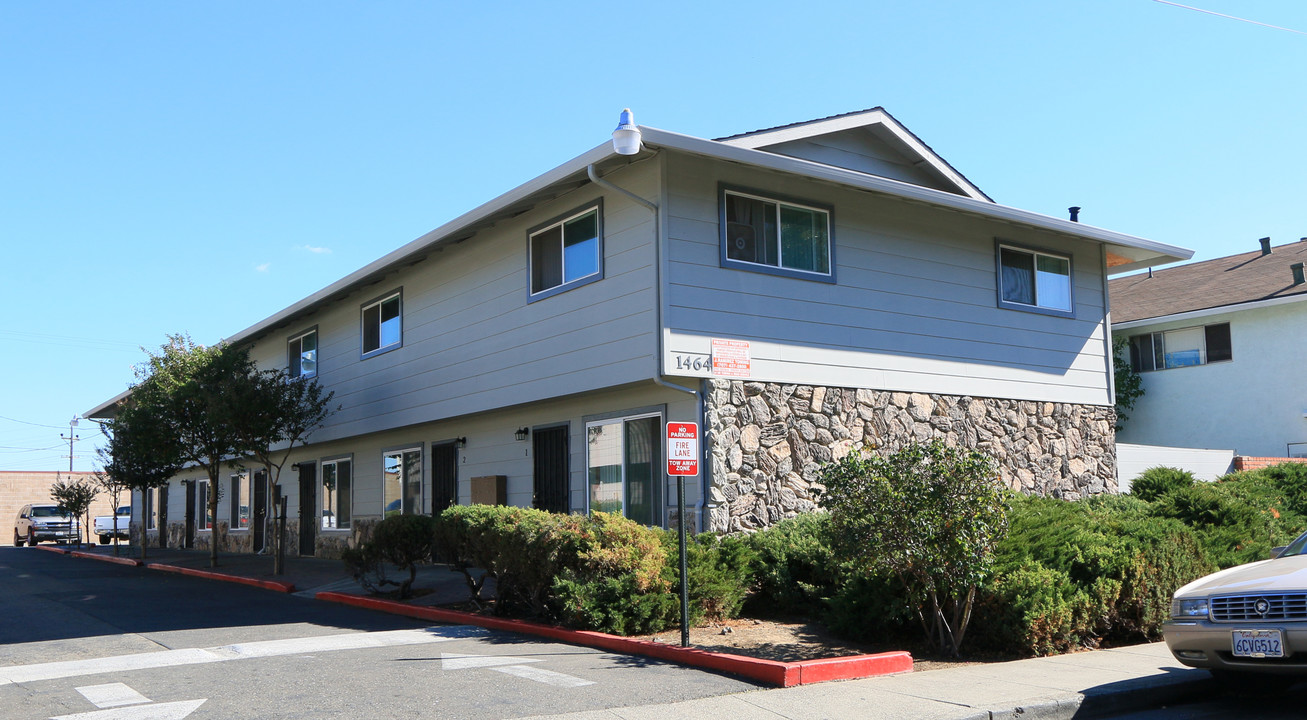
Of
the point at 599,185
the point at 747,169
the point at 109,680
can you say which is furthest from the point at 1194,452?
the point at 109,680

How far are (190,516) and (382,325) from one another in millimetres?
17995

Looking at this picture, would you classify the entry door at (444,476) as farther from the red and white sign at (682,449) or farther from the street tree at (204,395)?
the red and white sign at (682,449)

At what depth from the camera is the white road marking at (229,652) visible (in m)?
9.10

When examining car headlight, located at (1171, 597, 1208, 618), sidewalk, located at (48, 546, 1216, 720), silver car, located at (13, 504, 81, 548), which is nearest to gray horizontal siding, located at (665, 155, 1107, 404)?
sidewalk, located at (48, 546, 1216, 720)

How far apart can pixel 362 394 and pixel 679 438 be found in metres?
13.1

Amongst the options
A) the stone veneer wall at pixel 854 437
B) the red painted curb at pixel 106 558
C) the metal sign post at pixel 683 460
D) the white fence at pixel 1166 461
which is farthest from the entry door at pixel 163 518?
the metal sign post at pixel 683 460

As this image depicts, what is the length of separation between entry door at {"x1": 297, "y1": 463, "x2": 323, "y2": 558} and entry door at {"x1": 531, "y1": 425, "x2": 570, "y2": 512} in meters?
10.0

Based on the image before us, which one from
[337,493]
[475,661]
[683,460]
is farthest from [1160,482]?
[337,493]

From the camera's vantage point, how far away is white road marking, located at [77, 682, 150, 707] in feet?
25.1

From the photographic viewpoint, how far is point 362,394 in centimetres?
2102

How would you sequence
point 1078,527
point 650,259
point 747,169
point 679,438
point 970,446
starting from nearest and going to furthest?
point 679,438, point 1078,527, point 650,259, point 747,169, point 970,446

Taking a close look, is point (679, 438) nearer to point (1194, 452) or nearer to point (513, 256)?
point (513, 256)

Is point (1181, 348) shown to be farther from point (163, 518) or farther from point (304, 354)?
point (163, 518)

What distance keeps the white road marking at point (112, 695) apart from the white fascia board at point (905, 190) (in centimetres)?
774
